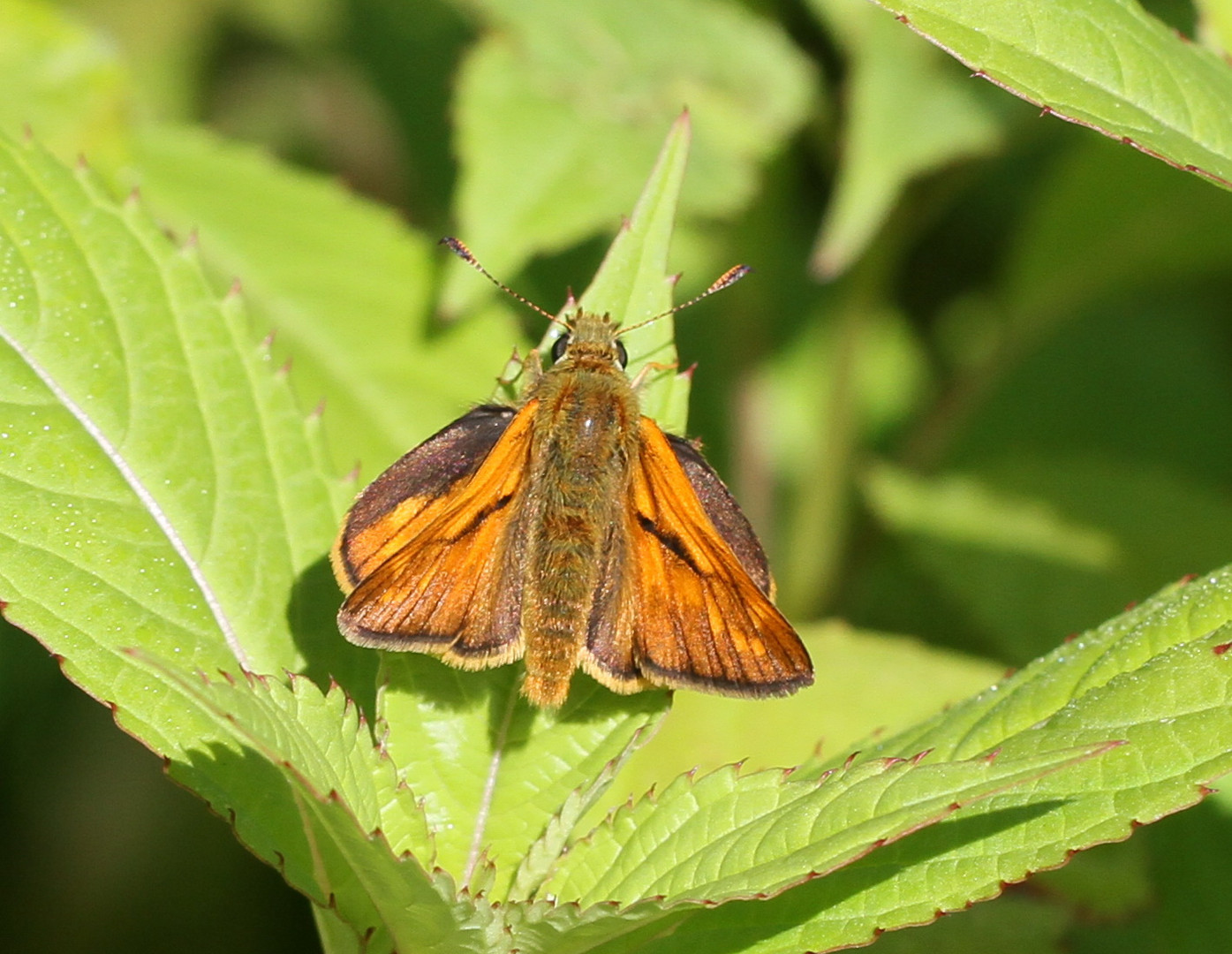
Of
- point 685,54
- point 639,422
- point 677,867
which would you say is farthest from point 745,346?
point 677,867

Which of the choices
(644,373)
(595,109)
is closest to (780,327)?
(595,109)

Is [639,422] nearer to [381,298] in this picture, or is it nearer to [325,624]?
[325,624]

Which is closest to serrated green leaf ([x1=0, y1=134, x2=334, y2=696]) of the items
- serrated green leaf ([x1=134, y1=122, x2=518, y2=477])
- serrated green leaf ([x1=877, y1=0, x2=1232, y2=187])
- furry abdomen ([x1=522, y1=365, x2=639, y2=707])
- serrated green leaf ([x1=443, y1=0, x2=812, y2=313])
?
Answer: furry abdomen ([x1=522, y1=365, x2=639, y2=707])

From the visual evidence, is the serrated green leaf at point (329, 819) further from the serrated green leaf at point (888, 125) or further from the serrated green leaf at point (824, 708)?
the serrated green leaf at point (888, 125)

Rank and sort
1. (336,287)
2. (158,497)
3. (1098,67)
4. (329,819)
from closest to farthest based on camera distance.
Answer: (329,819) → (1098,67) → (158,497) → (336,287)

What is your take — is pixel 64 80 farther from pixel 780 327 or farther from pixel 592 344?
pixel 780 327
